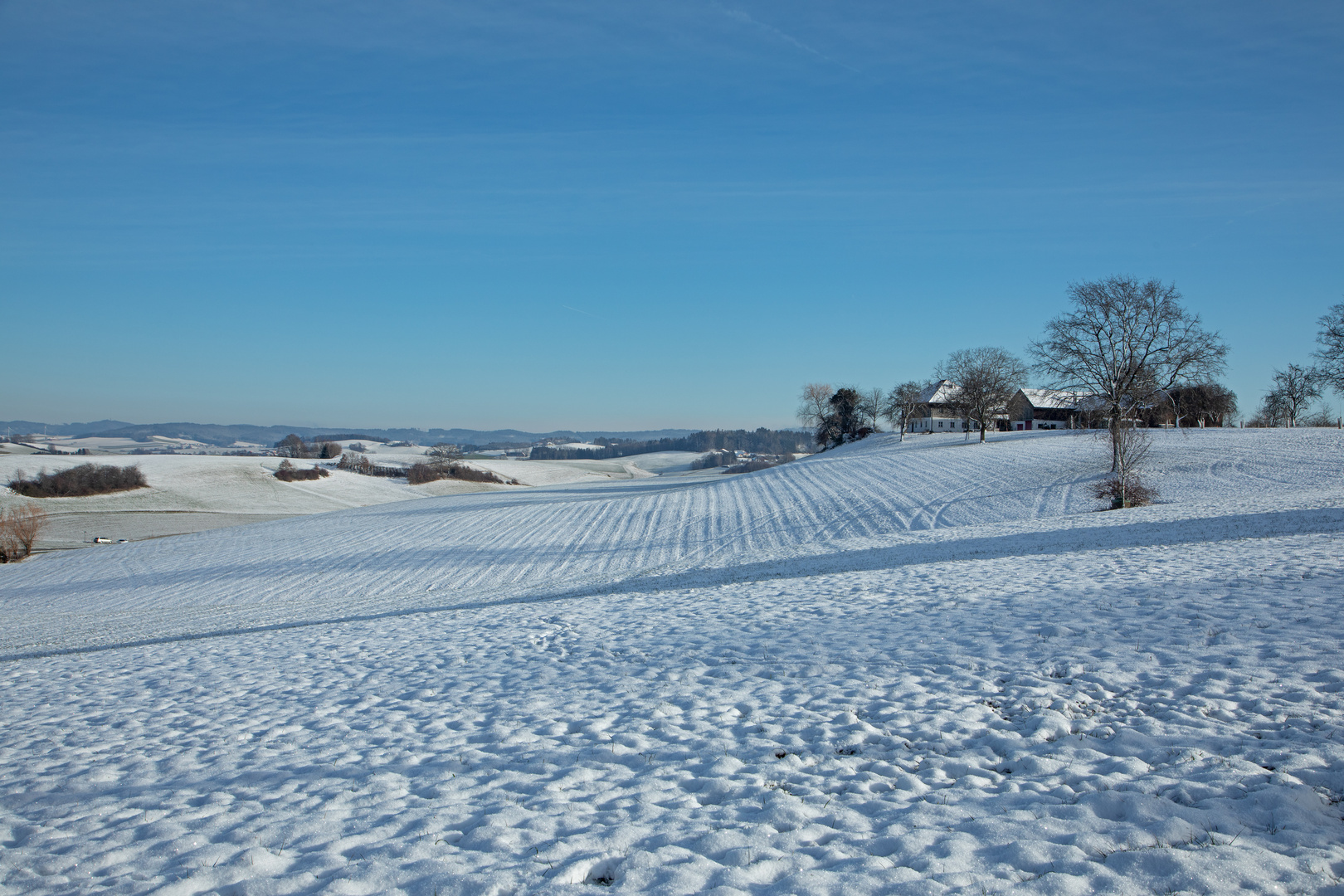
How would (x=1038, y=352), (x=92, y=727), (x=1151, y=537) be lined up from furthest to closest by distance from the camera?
(x=1038, y=352), (x=1151, y=537), (x=92, y=727)

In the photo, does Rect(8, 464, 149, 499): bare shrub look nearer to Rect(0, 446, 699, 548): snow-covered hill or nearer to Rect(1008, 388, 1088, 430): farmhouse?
Rect(0, 446, 699, 548): snow-covered hill

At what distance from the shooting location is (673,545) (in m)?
29.5

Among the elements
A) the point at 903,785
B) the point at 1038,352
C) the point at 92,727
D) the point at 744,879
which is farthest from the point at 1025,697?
the point at 1038,352

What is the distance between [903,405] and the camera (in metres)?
88.4

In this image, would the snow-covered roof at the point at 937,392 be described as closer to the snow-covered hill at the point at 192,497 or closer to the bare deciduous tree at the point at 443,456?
the snow-covered hill at the point at 192,497

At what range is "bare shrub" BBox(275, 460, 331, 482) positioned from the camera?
267 feet

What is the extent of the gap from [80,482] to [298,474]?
20.4 meters

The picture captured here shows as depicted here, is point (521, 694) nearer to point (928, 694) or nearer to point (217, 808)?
point (217, 808)

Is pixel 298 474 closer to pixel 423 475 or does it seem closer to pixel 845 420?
pixel 423 475

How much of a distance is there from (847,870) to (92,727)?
957 cm

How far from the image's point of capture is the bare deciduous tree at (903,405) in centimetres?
8775

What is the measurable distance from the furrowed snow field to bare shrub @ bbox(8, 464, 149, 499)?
212 ft

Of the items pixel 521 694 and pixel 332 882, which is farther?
pixel 521 694

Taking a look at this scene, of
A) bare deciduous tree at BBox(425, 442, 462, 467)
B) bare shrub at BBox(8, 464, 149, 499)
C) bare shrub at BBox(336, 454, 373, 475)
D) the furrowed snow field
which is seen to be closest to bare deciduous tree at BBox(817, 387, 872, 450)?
bare deciduous tree at BBox(425, 442, 462, 467)
